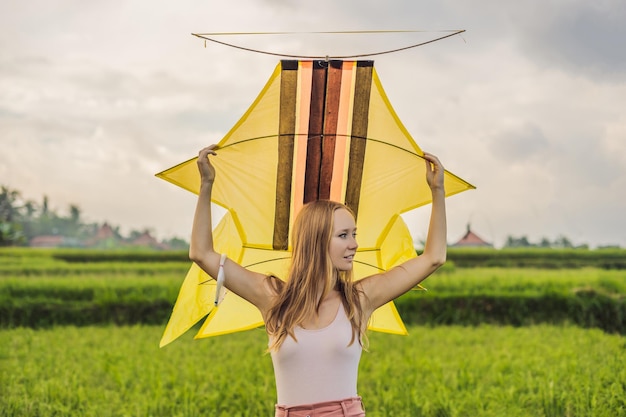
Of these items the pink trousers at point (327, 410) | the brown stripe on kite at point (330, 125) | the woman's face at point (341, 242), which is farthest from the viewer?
the brown stripe on kite at point (330, 125)

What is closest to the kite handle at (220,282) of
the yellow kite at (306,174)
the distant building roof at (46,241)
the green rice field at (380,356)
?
the yellow kite at (306,174)

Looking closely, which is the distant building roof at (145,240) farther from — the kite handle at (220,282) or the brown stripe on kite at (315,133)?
the kite handle at (220,282)

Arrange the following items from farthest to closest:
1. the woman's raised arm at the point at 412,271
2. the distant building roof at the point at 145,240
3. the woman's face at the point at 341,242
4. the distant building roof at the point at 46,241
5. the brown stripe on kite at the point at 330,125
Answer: the distant building roof at the point at 46,241
the distant building roof at the point at 145,240
the brown stripe on kite at the point at 330,125
the woman's raised arm at the point at 412,271
the woman's face at the point at 341,242

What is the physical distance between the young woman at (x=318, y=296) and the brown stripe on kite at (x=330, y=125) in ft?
2.28

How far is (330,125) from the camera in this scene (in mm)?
3186

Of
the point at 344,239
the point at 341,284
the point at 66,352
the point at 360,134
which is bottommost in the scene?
the point at 66,352

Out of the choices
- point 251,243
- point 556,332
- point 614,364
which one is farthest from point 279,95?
point 556,332

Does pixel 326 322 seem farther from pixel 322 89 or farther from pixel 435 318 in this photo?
pixel 435 318

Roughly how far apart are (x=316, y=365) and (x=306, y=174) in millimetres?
1161

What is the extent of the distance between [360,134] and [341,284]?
2.91 feet

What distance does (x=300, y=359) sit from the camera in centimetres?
237

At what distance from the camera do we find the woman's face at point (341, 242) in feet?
8.16

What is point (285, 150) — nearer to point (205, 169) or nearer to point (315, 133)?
point (315, 133)

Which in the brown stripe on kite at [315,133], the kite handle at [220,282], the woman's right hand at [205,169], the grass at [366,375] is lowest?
the grass at [366,375]
